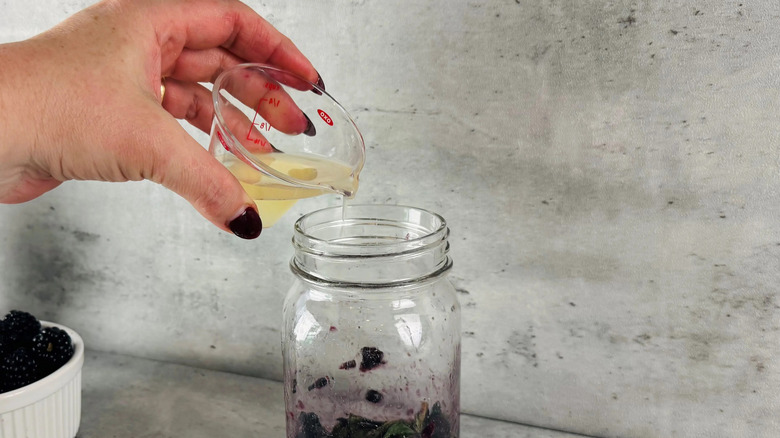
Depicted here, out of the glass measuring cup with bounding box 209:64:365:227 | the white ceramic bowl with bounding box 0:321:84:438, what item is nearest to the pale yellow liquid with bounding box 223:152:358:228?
the glass measuring cup with bounding box 209:64:365:227

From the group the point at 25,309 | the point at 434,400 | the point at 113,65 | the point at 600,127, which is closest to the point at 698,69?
the point at 600,127

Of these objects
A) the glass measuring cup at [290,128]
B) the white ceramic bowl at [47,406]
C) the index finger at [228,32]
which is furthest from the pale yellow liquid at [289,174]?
the white ceramic bowl at [47,406]

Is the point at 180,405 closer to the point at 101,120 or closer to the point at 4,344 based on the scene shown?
the point at 4,344

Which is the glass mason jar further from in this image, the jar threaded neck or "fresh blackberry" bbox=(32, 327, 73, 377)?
"fresh blackberry" bbox=(32, 327, 73, 377)

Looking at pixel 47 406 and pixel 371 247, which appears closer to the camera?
pixel 371 247

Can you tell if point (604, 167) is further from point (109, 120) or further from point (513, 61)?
point (109, 120)

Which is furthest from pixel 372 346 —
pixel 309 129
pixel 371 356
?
pixel 309 129

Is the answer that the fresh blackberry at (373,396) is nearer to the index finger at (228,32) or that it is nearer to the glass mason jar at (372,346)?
the glass mason jar at (372,346)

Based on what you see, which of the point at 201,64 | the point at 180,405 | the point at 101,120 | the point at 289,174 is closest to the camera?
the point at 101,120
